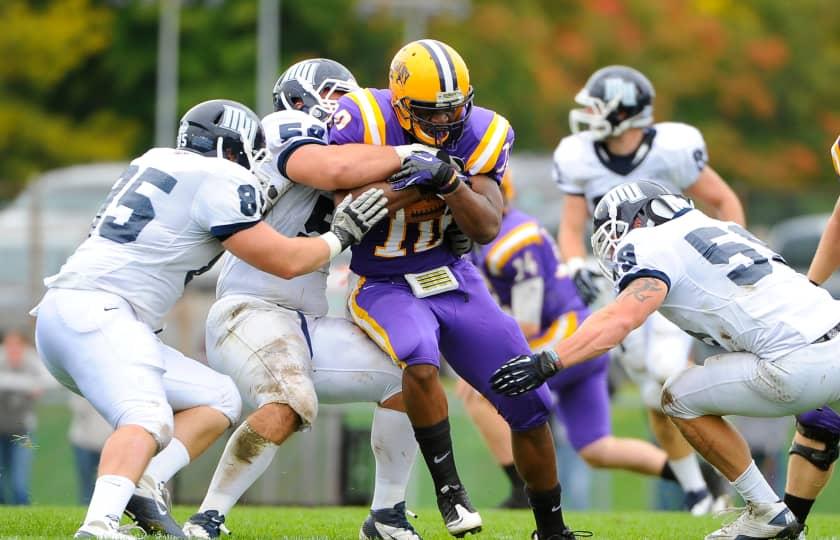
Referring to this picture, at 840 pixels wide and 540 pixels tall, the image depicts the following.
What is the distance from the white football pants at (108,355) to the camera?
5.07m

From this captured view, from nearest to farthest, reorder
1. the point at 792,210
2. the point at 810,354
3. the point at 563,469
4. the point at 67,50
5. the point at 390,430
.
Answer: the point at 810,354 < the point at 390,430 < the point at 563,469 < the point at 792,210 < the point at 67,50

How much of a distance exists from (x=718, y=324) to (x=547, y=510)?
0.98 m

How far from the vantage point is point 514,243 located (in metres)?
8.02

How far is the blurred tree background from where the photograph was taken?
26328mm

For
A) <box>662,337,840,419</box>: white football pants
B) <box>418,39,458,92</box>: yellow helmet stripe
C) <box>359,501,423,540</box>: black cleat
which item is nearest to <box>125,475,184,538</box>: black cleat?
<box>359,501,423,540</box>: black cleat

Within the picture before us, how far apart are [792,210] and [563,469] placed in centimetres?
752

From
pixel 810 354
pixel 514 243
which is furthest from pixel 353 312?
pixel 514 243

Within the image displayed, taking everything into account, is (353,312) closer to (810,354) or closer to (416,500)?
(810,354)

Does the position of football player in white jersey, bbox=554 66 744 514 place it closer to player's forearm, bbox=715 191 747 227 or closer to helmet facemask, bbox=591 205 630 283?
player's forearm, bbox=715 191 747 227

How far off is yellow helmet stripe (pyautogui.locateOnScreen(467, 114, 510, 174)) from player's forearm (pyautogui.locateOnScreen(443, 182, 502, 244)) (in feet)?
0.41

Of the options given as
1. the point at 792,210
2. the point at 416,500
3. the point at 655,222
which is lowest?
the point at 416,500

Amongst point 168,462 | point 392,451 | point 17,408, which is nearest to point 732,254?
point 392,451

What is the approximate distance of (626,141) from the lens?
26.2 ft

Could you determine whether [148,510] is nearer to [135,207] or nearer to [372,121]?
[135,207]
